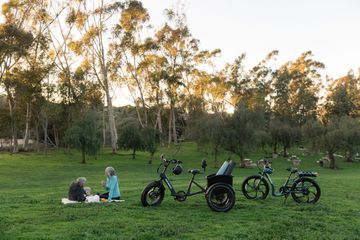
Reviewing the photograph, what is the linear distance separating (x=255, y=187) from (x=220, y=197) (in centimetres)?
188

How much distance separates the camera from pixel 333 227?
8.76 metres

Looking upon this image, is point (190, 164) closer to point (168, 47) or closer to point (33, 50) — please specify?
point (168, 47)

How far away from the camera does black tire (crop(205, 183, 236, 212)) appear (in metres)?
9.88

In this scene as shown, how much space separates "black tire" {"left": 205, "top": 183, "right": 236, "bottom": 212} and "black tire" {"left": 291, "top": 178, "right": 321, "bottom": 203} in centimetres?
220

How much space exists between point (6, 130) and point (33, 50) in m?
14.7

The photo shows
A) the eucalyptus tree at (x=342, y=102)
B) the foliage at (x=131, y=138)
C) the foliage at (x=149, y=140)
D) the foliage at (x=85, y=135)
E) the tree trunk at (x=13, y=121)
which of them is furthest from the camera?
the eucalyptus tree at (x=342, y=102)

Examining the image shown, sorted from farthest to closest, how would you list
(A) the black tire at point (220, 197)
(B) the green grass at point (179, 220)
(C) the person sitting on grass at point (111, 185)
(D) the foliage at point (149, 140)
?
1. (D) the foliage at point (149, 140)
2. (C) the person sitting on grass at point (111, 185)
3. (A) the black tire at point (220, 197)
4. (B) the green grass at point (179, 220)

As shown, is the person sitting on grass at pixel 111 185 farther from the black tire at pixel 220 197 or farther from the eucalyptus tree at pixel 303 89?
the eucalyptus tree at pixel 303 89

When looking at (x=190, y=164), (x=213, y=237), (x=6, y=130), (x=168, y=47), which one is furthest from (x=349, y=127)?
(x=6, y=130)

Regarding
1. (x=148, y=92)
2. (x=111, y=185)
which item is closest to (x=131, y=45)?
(x=148, y=92)

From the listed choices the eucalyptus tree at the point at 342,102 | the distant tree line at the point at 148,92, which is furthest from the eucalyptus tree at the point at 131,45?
the eucalyptus tree at the point at 342,102

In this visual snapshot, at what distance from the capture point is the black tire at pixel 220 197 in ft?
32.4

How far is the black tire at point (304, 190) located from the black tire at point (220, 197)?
7.23 ft

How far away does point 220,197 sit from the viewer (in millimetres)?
10227
